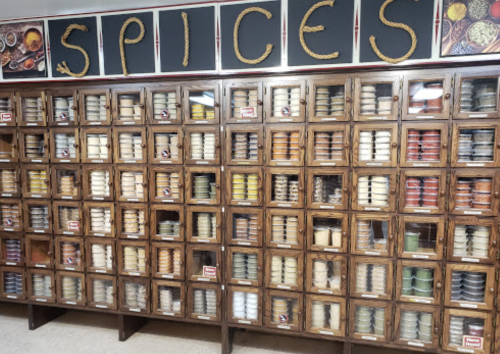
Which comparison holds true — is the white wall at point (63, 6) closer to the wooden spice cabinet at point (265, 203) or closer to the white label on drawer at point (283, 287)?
the wooden spice cabinet at point (265, 203)

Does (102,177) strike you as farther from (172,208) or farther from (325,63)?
(325,63)

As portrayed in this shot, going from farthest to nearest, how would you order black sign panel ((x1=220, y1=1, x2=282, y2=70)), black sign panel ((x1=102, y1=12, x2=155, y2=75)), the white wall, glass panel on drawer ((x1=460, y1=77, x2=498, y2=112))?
black sign panel ((x1=102, y1=12, x2=155, y2=75)) < the white wall < black sign panel ((x1=220, y1=1, x2=282, y2=70)) < glass panel on drawer ((x1=460, y1=77, x2=498, y2=112))

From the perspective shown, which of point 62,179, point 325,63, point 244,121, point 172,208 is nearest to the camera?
point 325,63

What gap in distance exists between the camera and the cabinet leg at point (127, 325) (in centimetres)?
317

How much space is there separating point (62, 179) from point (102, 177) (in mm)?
402

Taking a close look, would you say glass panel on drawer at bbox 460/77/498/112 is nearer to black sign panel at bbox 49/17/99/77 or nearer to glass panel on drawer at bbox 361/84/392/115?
glass panel on drawer at bbox 361/84/392/115

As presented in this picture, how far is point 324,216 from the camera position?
2684 mm

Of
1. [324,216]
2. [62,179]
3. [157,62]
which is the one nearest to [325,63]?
[324,216]

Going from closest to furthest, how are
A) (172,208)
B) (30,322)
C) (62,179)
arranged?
(172,208) < (62,179) < (30,322)

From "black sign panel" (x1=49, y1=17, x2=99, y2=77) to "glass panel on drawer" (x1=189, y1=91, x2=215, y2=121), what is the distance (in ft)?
2.97

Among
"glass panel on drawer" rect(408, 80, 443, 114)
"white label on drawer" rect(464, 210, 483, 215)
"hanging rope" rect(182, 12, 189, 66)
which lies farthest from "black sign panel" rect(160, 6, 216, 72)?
"white label on drawer" rect(464, 210, 483, 215)

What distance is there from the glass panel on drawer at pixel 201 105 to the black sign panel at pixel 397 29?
1.23 m

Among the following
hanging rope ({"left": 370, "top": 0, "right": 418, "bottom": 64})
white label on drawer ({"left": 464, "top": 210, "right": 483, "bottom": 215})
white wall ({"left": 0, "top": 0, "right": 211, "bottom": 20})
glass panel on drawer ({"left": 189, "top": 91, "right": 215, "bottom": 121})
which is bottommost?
white label on drawer ({"left": 464, "top": 210, "right": 483, "bottom": 215})

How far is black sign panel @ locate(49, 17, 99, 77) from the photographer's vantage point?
2.98 m
